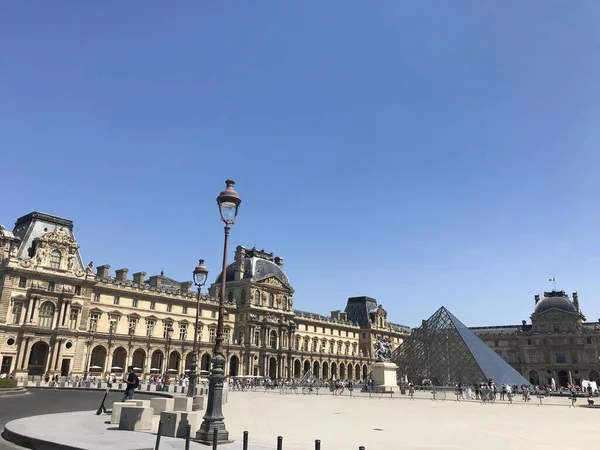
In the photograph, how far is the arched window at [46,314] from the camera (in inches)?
1795

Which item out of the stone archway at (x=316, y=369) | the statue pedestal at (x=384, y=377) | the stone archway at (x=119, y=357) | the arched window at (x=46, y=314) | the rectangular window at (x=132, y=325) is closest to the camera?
the statue pedestal at (x=384, y=377)

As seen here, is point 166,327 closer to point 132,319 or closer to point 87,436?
point 132,319

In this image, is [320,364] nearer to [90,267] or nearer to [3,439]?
[90,267]

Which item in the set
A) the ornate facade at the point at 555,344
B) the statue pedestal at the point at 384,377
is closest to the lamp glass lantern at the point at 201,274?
the statue pedestal at the point at 384,377

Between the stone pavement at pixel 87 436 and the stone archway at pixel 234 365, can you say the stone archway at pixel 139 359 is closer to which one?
the stone archway at pixel 234 365

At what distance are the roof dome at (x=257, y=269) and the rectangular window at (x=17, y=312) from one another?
32380 mm

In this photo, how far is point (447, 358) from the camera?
168ft

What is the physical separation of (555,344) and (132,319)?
8030 cm

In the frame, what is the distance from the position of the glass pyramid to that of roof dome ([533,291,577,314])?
4884 cm

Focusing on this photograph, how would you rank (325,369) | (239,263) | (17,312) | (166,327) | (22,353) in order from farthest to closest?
1. (325,369)
2. (239,263)
3. (166,327)
4. (17,312)
5. (22,353)

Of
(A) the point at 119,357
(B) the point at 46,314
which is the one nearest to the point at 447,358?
(A) the point at 119,357

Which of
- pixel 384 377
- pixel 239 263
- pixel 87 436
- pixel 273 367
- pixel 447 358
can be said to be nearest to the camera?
pixel 87 436

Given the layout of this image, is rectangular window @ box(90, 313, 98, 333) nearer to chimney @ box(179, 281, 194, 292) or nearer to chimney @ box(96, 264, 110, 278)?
chimney @ box(96, 264, 110, 278)

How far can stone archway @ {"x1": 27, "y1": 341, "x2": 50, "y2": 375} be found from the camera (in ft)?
148
